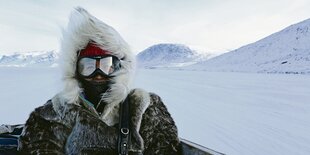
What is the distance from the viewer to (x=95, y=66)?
6.95ft

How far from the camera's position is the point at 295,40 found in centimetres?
9525

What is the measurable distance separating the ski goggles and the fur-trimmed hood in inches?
1.4

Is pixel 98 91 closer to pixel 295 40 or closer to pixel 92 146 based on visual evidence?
pixel 92 146

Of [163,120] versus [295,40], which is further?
[295,40]

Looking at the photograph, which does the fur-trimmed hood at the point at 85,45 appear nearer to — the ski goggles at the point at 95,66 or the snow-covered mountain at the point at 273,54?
the ski goggles at the point at 95,66

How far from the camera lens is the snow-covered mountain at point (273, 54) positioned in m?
79.2

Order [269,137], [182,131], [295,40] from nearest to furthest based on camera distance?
1. [269,137]
2. [182,131]
3. [295,40]

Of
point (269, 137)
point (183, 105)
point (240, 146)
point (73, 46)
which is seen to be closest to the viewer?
point (73, 46)

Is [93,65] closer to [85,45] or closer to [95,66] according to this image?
[95,66]

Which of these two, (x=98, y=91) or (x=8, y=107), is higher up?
(x=98, y=91)

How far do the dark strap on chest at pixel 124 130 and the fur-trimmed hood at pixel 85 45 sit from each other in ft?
0.16

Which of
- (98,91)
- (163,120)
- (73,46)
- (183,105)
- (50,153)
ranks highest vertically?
(73,46)

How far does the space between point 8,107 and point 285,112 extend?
5.89 m

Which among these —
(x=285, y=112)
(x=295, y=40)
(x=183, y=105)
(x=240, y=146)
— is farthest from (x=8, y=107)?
(x=295, y=40)
